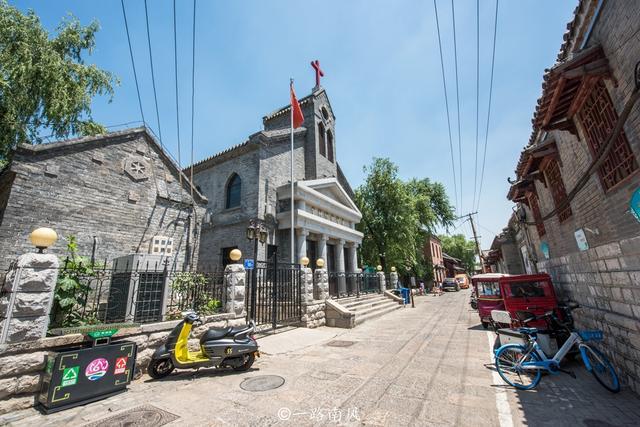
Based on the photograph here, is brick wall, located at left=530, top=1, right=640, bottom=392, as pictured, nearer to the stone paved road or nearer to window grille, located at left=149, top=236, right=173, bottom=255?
the stone paved road

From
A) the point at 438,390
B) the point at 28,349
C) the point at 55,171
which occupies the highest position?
the point at 55,171

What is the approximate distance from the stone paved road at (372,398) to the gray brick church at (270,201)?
9.03 metres

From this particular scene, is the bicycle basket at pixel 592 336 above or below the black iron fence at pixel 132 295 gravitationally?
below

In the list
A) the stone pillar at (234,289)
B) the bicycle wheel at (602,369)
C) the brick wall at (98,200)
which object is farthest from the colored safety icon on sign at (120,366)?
the bicycle wheel at (602,369)

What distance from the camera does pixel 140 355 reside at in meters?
5.50

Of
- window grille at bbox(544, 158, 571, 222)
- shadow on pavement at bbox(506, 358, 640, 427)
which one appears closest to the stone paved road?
shadow on pavement at bbox(506, 358, 640, 427)

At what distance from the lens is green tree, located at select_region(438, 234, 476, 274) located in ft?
227

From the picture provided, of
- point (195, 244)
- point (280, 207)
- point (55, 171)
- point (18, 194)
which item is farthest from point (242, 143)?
point (18, 194)

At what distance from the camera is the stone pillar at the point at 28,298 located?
13.6 ft

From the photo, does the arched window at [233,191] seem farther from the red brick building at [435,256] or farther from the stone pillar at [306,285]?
the red brick building at [435,256]

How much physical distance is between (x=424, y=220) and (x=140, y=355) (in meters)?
30.0

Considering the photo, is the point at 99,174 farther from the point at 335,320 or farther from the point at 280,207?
the point at 335,320

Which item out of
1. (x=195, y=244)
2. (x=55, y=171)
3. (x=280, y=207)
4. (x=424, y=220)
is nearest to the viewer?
(x=55, y=171)

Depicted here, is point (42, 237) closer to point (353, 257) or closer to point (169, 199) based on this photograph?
point (169, 199)
